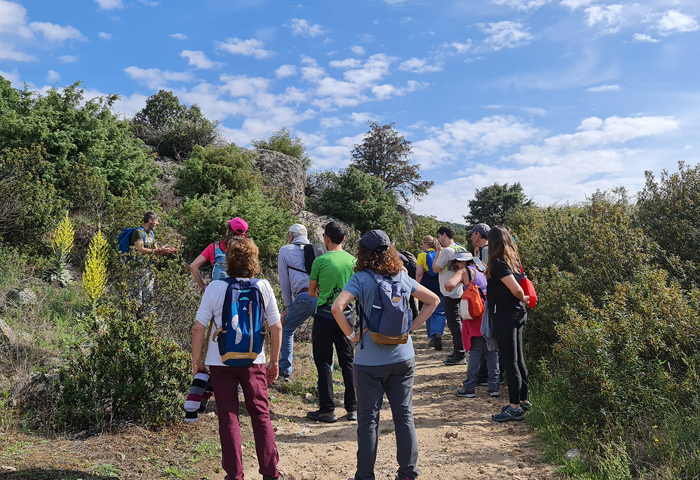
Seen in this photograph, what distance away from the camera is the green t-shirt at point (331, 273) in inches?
189

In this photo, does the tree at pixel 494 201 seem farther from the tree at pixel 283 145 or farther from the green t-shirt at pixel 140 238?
the green t-shirt at pixel 140 238

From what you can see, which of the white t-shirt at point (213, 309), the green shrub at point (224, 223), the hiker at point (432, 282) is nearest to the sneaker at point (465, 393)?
the hiker at point (432, 282)

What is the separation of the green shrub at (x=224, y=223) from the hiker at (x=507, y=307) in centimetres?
699

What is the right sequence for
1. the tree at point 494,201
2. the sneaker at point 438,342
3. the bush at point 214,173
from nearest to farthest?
the sneaker at point 438,342 → the bush at point 214,173 → the tree at point 494,201

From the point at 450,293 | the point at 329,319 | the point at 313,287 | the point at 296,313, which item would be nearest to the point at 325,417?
the point at 329,319

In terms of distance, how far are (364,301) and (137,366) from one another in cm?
236

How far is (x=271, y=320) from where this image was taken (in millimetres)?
3543

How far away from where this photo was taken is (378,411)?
132 inches

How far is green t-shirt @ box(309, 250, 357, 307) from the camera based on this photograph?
480cm

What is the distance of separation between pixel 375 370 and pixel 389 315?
0.40m

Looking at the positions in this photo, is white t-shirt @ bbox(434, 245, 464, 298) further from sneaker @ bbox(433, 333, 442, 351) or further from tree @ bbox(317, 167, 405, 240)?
tree @ bbox(317, 167, 405, 240)

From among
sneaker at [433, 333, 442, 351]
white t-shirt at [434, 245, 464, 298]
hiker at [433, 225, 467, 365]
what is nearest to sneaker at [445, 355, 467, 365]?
hiker at [433, 225, 467, 365]

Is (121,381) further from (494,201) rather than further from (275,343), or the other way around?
(494,201)

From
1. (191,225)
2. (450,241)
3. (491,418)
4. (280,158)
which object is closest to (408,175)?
(280,158)
